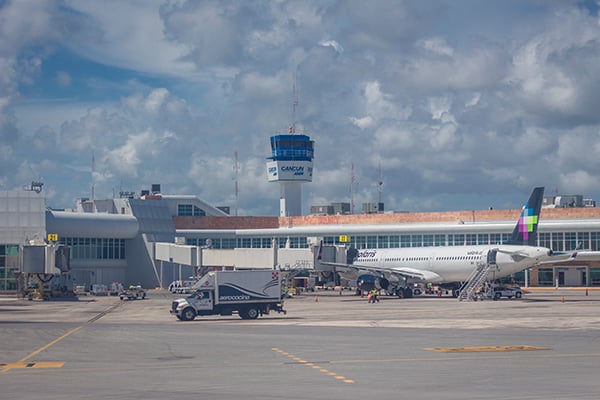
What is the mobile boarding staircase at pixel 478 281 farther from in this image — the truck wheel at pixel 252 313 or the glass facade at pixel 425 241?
the glass facade at pixel 425 241

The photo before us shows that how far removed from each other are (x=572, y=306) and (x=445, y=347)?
1380 inches

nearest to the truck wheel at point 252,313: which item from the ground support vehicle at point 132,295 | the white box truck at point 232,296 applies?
the white box truck at point 232,296

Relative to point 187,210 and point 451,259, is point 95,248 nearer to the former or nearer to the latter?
point 187,210

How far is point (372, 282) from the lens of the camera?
303ft

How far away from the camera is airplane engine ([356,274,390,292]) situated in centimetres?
9234

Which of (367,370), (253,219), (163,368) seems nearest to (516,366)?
(367,370)

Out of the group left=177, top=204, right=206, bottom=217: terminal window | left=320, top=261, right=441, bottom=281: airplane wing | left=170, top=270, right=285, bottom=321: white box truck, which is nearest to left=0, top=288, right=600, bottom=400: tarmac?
left=170, top=270, right=285, bottom=321: white box truck

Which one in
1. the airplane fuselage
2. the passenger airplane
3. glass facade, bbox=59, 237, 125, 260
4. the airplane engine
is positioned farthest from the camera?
glass facade, bbox=59, 237, 125, 260

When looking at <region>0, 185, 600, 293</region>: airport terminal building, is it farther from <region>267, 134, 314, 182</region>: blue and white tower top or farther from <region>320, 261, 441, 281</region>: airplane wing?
<region>267, 134, 314, 182</region>: blue and white tower top

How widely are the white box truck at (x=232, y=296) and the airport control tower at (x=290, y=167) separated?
114 meters

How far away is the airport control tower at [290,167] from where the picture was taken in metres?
174

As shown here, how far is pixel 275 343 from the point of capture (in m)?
39.2

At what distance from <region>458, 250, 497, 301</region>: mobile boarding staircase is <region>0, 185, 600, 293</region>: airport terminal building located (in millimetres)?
24774

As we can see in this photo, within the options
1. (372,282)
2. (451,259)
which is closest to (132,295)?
(372,282)
